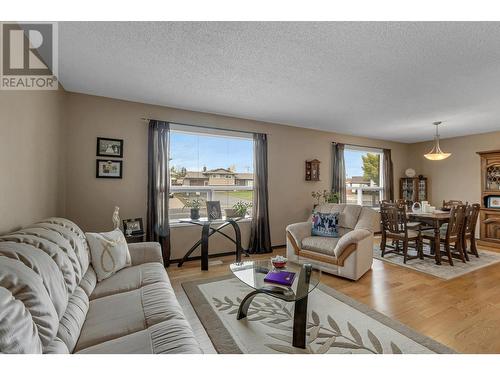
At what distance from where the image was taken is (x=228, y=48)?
86.8 inches

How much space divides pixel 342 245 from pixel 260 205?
1686 millimetres

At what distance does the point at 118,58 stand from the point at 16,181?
1421 millimetres

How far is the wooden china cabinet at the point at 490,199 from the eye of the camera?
5033mm

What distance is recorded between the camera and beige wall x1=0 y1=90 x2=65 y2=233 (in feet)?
6.04

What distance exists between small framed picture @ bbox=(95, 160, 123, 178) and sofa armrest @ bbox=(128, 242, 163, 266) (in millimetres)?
1312

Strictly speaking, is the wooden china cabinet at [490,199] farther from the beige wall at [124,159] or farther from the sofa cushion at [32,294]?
the sofa cushion at [32,294]

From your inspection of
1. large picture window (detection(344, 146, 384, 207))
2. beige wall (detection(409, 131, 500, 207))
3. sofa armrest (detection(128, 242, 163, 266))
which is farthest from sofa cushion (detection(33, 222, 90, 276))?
beige wall (detection(409, 131, 500, 207))

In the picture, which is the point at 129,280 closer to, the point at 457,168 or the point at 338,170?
the point at 338,170

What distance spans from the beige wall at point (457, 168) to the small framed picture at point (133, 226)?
7.04 m

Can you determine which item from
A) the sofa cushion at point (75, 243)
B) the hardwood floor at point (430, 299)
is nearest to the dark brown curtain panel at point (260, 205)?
the hardwood floor at point (430, 299)

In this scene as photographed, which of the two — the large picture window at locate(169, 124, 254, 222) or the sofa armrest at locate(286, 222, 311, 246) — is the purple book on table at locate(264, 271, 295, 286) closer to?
the sofa armrest at locate(286, 222, 311, 246)
